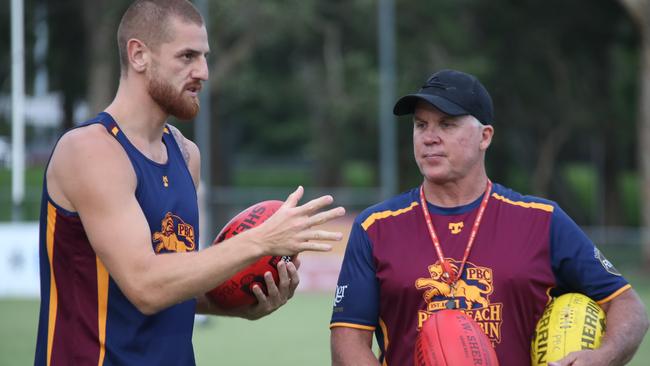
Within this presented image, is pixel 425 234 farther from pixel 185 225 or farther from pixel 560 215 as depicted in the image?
pixel 185 225

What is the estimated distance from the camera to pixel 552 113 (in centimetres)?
3559

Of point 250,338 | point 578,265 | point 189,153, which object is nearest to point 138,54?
point 189,153

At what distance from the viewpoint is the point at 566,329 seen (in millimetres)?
4414

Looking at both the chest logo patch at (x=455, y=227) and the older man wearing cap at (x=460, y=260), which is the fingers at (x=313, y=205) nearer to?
the older man wearing cap at (x=460, y=260)

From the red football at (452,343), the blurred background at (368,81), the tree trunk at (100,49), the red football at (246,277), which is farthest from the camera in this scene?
the blurred background at (368,81)

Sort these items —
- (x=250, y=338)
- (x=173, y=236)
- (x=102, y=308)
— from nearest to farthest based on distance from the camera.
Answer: (x=102, y=308)
(x=173, y=236)
(x=250, y=338)

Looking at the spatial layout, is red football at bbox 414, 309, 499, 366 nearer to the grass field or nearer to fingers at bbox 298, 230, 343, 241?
fingers at bbox 298, 230, 343, 241

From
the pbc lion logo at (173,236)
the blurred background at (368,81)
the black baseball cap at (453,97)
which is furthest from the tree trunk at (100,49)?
the pbc lion logo at (173,236)

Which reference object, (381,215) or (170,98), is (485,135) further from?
(170,98)

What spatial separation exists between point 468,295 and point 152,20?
68.7 inches

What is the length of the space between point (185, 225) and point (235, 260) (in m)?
0.50

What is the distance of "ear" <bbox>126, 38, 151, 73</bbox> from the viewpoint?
4.21 meters

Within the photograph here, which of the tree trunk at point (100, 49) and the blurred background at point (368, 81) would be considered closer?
the tree trunk at point (100, 49)

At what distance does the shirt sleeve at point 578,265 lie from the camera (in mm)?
4621
